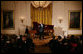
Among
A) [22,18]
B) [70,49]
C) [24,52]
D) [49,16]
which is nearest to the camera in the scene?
[70,49]

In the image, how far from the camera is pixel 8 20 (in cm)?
1181

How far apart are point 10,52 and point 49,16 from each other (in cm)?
842

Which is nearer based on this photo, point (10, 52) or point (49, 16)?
point (10, 52)

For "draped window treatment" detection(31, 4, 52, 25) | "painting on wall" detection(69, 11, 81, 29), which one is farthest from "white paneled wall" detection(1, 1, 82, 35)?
"draped window treatment" detection(31, 4, 52, 25)

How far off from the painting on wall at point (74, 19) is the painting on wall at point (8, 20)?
6133mm

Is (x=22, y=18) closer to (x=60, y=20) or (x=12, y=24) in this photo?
(x=12, y=24)

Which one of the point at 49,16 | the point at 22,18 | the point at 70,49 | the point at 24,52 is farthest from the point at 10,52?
the point at 49,16

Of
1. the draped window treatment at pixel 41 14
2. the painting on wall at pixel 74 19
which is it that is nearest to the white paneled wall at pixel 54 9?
the painting on wall at pixel 74 19

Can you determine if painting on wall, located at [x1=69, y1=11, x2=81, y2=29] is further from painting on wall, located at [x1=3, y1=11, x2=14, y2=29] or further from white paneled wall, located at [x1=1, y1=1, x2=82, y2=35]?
painting on wall, located at [x1=3, y1=11, x2=14, y2=29]

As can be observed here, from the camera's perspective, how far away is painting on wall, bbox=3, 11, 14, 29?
1166 cm

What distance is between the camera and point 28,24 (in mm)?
11477

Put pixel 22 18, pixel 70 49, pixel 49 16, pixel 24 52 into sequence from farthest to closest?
pixel 49 16 < pixel 22 18 < pixel 24 52 < pixel 70 49

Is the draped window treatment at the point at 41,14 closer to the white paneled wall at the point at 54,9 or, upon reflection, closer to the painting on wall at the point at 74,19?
the white paneled wall at the point at 54,9

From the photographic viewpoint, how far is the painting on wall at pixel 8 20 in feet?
38.2
